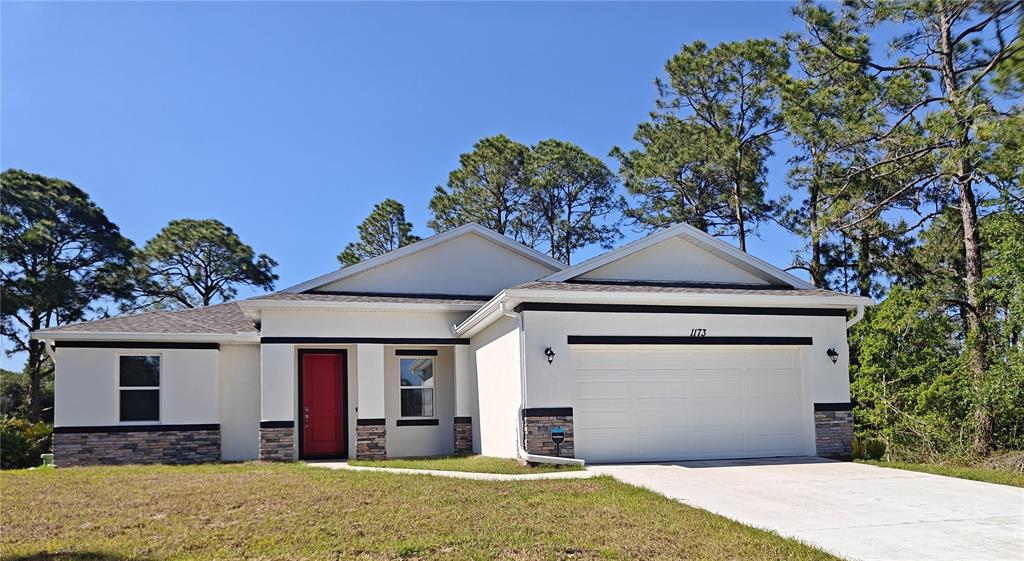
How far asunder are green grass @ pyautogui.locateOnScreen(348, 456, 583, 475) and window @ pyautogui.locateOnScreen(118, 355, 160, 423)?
5029 millimetres

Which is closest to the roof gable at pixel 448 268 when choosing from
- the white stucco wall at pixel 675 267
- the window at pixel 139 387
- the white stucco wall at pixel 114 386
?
the white stucco wall at pixel 114 386

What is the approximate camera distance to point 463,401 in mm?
17641

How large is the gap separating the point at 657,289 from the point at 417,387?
20.5 ft

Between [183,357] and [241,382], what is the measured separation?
1323 mm

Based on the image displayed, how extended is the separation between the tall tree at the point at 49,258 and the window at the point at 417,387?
19.7 metres

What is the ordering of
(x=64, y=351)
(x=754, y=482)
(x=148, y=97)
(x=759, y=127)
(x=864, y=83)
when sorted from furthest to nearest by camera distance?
(x=759, y=127) → (x=864, y=83) → (x=148, y=97) → (x=64, y=351) → (x=754, y=482)

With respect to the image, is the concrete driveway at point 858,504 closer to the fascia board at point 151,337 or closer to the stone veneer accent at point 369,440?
the stone veneer accent at point 369,440

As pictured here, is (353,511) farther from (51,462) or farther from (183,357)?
(51,462)

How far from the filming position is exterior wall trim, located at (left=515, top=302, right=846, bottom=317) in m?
13.9

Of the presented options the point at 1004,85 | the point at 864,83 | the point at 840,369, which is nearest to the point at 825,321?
the point at 840,369

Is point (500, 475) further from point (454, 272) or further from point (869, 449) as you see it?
point (454, 272)

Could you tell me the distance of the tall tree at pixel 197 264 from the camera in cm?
3650

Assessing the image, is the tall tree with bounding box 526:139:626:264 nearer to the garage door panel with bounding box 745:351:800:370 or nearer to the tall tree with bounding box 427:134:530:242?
the tall tree with bounding box 427:134:530:242

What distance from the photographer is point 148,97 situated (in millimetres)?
18016
